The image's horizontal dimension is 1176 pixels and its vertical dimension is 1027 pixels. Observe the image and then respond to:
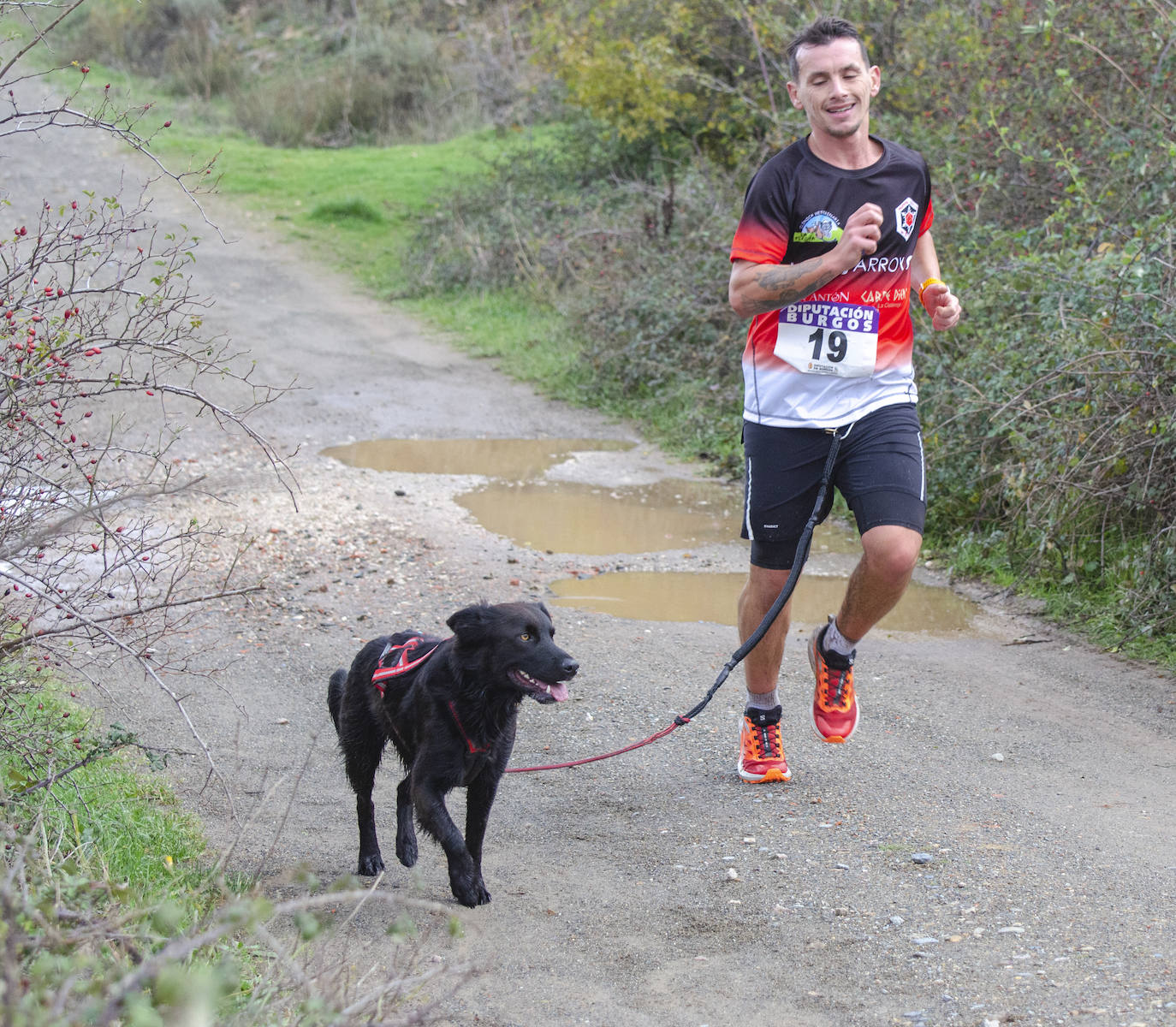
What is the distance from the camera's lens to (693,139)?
15.7 m

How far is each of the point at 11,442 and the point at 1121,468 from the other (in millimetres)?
5418

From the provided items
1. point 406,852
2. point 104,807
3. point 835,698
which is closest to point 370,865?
point 406,852

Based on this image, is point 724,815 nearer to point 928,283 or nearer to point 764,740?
point 764,740

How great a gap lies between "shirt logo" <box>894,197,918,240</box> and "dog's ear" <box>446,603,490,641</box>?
193 centimetres

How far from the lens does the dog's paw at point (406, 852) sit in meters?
4.23

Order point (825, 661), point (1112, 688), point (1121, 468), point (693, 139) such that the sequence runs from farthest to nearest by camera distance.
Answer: point (693, 139) < point (1121, 468) < point (1112, 688) < point (825, 661)

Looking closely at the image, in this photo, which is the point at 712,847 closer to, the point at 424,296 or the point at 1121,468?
the point at 1121,468

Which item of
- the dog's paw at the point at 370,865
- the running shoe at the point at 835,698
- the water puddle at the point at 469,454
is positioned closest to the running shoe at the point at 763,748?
the running shoe at the point at 835,698

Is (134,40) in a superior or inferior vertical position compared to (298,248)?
superior

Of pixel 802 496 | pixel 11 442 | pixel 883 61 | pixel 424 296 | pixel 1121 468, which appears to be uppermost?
pixel 883 61

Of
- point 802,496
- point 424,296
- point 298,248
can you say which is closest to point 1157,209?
point 802,496

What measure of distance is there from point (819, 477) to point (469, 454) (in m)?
6.08

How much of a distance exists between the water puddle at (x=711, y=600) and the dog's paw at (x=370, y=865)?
289cm

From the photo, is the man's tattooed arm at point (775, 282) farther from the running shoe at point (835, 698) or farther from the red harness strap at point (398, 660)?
the red harness strap at point (398, 660)
